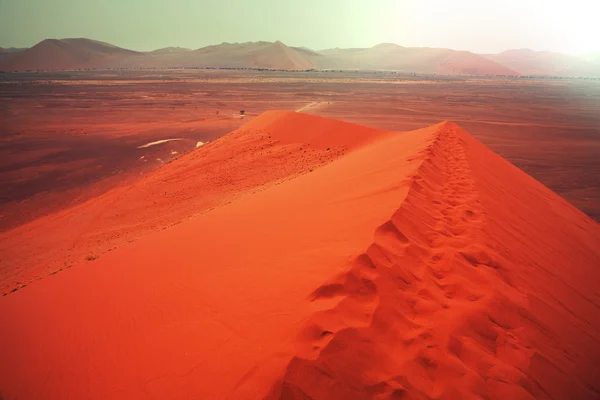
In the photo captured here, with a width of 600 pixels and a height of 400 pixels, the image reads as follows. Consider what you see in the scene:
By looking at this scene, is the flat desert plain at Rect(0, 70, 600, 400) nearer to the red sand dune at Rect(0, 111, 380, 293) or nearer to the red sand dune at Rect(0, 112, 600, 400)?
the red sand dune at Rect(0, 112, 600, 400)

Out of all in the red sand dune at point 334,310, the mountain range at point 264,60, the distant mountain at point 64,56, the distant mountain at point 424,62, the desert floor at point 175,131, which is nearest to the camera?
the red sand dune at point 334,310

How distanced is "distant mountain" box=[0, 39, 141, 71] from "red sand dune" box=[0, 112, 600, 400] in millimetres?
150984

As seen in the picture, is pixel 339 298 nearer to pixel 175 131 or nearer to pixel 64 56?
pixel 175 131

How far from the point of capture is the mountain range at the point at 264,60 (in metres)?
132

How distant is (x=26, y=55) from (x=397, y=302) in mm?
170963

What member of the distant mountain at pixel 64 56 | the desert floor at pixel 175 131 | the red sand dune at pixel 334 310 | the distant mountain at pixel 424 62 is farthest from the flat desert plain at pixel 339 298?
the distant mountain at pixel 64 56

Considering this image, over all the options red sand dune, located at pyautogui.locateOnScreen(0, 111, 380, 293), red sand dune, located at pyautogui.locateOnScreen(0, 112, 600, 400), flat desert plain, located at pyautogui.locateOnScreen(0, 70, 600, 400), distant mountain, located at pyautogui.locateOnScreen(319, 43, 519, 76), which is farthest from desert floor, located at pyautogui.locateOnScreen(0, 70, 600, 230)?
distant mountain, located at pyautogui.locateOnScreen(319, 43, 519, 76)

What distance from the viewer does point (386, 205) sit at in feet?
14.1

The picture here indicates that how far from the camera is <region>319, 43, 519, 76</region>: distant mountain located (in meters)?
138

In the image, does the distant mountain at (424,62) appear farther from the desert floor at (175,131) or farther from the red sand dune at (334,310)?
the red sand dune at (334,310)

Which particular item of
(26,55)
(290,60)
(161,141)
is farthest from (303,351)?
(26,55)

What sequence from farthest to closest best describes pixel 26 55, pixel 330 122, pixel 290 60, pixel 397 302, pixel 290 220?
pixel 290 60 < pixel 26 55 < pixel 330 122 < pixel 290 220 < pixel 397 302

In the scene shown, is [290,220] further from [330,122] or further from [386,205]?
[330,122]

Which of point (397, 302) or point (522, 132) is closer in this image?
point (397, 302)
